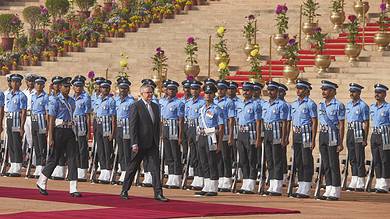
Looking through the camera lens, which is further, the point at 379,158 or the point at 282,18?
the point at 282,18

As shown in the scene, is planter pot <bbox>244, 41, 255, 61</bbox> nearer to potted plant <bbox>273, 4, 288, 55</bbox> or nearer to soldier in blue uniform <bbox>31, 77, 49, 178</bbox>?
potted plant <bbox>273, 4, 288, 55</bbox>

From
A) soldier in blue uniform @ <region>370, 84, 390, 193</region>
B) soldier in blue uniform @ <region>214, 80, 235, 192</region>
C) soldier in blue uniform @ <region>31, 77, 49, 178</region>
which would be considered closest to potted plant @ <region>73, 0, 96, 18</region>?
soldier in blue uniform @ <region>31, 77, 49, 178</region>

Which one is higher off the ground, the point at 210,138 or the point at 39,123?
the point at 39,123

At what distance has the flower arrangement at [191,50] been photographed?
159 ft

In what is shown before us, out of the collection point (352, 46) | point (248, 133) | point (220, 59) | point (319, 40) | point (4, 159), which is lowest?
point (4, 159)

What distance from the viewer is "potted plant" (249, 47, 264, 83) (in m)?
46.3

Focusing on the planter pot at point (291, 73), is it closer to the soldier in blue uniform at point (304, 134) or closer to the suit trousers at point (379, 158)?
the suit trousers at point (379, 158)

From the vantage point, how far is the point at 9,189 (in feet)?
109

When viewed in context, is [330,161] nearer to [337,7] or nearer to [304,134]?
[304,134]

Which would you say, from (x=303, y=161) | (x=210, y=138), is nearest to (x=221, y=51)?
(x=303, y=161)

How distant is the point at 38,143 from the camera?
39.1 m

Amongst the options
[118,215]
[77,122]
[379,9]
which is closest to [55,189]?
[77,122]

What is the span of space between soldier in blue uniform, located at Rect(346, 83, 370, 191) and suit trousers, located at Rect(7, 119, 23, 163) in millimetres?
7864

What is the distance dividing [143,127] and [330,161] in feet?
14.3
